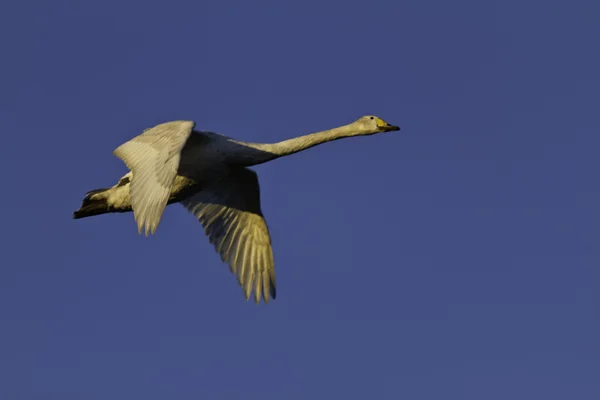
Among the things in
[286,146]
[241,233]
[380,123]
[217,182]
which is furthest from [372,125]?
[241,233]

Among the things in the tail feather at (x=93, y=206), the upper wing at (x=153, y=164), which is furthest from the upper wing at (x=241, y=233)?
the upper wing at (x=153, y=164)

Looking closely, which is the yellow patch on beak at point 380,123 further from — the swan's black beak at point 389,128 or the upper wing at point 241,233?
the upper wing at point 241,233

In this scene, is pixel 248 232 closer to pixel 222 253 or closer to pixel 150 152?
pixel 222 253

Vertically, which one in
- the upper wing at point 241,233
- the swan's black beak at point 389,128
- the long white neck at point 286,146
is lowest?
the upper wing at point 241,233

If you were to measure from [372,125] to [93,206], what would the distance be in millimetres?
5183

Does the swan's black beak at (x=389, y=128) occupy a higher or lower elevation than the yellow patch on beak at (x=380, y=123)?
lower

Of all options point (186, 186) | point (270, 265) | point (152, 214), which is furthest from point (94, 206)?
point (152, 214)

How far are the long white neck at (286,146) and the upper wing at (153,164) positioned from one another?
1.56 metres

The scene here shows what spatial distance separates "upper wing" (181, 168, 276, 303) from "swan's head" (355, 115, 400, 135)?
2192mm

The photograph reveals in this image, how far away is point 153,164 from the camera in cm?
1652

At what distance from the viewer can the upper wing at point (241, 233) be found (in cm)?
2070

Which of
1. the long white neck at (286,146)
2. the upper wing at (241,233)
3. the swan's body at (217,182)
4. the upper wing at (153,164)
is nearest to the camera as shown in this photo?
the upper wing at (153,164)

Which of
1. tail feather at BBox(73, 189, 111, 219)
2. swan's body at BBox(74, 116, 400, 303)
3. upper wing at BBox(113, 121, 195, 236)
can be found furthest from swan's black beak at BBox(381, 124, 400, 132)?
tail feather at BBox(73, 189, 111, 219)

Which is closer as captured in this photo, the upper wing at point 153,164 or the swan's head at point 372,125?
the upper wing at point 153,164
